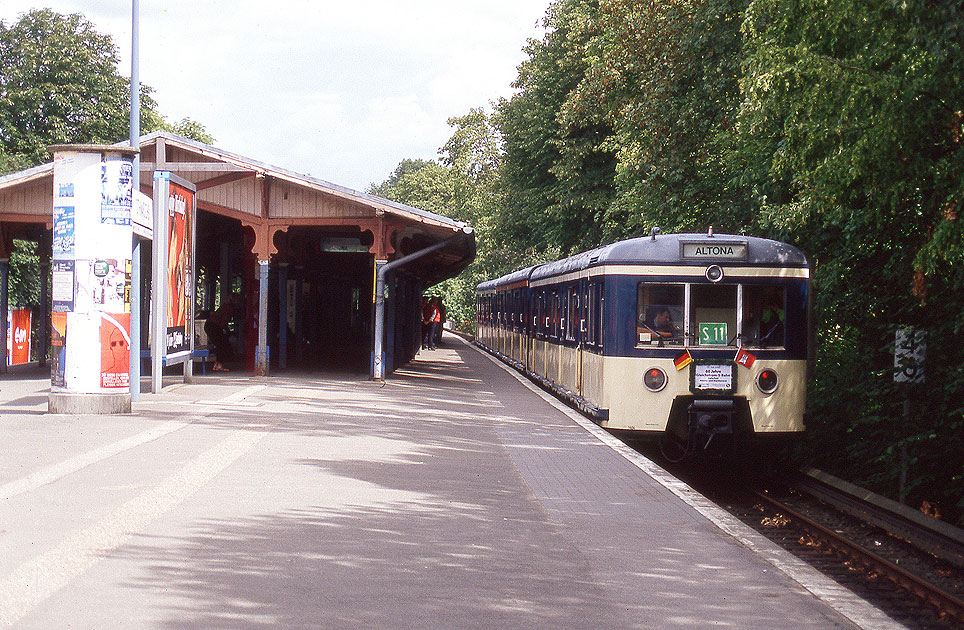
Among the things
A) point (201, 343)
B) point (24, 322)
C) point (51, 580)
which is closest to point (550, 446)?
point (51, 580)

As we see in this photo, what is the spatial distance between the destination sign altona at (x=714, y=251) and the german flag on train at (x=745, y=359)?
1137mm

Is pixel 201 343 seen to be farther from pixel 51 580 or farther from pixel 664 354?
pixel 51 580

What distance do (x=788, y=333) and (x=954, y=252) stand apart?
11.0 feet

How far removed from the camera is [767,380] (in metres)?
12.5

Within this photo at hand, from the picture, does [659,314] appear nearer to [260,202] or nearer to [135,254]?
[135,254]

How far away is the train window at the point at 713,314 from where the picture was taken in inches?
498

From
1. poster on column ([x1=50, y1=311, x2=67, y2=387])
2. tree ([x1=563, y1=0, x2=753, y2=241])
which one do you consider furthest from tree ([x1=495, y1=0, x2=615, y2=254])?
poster on column ([x1=50, y1=311, x2=67, y2=387])

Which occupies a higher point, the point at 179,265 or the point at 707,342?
the point at 179,265

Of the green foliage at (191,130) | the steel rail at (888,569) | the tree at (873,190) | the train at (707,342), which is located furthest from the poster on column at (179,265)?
the green foliage at (191,130)

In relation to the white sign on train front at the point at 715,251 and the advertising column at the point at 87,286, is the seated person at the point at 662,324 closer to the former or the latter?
the white sign on train front at the point at 715,251

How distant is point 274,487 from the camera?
8289 mm

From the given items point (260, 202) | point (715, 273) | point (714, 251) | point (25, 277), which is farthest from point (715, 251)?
point (25, 277)

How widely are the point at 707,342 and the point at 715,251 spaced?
108 centimetres

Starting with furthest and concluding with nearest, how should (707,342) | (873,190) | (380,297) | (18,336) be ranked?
(18,336)
(380,297)
(707,342)
(873,190)
